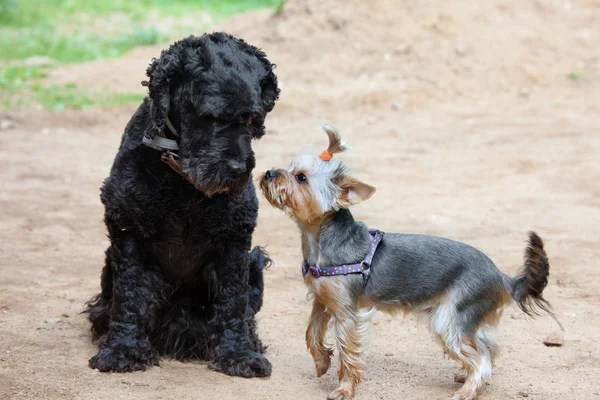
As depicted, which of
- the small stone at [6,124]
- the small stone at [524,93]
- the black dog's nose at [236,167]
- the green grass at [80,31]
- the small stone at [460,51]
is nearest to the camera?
the black dog's nose at [236,167]

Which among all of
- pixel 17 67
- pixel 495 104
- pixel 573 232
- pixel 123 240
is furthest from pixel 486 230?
pixel 17 67

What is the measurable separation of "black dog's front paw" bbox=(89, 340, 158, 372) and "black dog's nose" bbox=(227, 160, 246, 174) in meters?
1.35

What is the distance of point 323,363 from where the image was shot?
5.36 m

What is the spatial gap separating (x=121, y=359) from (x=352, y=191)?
177 centimetres

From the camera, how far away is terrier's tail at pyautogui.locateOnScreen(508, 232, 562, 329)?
5158 millimetres

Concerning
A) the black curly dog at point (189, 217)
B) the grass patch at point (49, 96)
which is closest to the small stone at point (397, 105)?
the grass patch at point (49, 96)

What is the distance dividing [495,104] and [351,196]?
10.6m

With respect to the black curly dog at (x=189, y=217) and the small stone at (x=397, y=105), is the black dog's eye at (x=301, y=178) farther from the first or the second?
the small stone at (x=397, y=105)

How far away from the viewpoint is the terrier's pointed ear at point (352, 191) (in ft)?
16.6

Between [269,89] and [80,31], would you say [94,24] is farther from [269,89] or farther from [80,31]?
[269,89]

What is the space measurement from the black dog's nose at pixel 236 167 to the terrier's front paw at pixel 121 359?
1353 millimetres

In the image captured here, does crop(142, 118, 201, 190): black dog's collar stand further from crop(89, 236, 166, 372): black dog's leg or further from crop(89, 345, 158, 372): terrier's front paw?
crop(89, 345, 158, 372): terrier's front paw

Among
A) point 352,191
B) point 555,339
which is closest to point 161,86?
point 352,191

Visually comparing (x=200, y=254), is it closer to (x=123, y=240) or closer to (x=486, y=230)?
(x=123, y=240)
